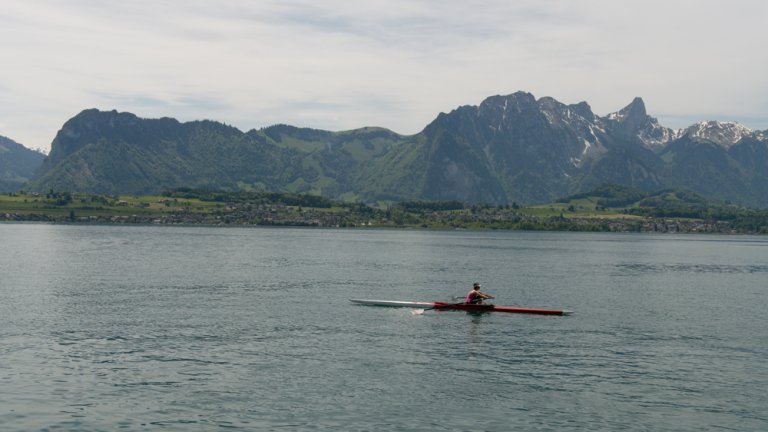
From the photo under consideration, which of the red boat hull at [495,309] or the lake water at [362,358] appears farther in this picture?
the red boat hull at [495,309]

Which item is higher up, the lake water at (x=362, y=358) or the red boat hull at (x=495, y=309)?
the red boat hull at (x=495, y=309)

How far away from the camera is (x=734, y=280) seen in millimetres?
139875

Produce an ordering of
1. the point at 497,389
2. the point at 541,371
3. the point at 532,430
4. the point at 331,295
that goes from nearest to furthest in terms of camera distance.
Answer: the point at 532,430
the point at 497,389
the point at 541,371
the point at 331,295

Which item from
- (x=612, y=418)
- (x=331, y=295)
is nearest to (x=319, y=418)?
(x=612, y=418)

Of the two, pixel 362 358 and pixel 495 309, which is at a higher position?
pixel 495 309

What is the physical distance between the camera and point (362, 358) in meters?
57.7

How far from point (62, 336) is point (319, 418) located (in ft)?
115

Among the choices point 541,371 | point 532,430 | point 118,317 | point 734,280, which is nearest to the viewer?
point 532,430

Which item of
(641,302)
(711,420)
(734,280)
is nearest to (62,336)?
(711,420)

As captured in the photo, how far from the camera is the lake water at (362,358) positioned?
140ft

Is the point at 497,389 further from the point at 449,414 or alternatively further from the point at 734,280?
the point at 734,280

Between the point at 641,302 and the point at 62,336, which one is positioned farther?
the point at 641,302

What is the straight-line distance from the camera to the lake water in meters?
42.8

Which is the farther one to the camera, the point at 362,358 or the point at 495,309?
the point at 495,309
